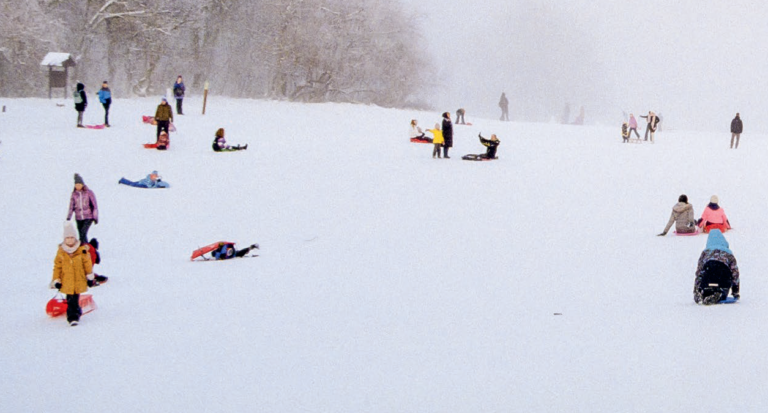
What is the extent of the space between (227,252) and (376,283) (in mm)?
3409

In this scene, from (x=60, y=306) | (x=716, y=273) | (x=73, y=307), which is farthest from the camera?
(x=716, y=273)

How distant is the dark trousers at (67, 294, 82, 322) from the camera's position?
10622 millimetres

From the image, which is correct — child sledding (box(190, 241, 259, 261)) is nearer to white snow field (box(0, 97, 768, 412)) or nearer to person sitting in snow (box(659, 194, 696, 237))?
white snow field (box(0, 97, 768, 412))

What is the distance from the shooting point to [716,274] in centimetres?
1152

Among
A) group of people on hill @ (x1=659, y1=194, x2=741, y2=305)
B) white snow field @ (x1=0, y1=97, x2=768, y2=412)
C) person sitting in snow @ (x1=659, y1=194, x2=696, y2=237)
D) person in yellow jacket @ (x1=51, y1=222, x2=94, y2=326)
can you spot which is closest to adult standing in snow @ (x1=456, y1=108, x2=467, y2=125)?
white snow field @ (x1=0, y1=97, x2=768, y2=412)

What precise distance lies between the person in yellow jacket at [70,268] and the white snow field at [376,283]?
1.63ft

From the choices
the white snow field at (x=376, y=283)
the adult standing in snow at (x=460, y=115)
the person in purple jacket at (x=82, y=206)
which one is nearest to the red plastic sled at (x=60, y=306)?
the white snow field at (x=376, y=283)

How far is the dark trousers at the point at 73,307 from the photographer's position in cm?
1062

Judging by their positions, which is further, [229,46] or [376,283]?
[229,46]

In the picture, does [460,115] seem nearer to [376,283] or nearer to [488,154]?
[488,154]

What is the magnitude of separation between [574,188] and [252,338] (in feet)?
50.6

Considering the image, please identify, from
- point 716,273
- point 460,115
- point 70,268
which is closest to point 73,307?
point 70,268

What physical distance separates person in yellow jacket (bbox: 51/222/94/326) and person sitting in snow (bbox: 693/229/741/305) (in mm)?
8416

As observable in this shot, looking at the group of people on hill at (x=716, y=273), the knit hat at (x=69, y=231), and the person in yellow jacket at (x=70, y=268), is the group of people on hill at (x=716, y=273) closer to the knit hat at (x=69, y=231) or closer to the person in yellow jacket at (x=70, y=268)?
the person in yellow jacket at (x=70, y=268)
